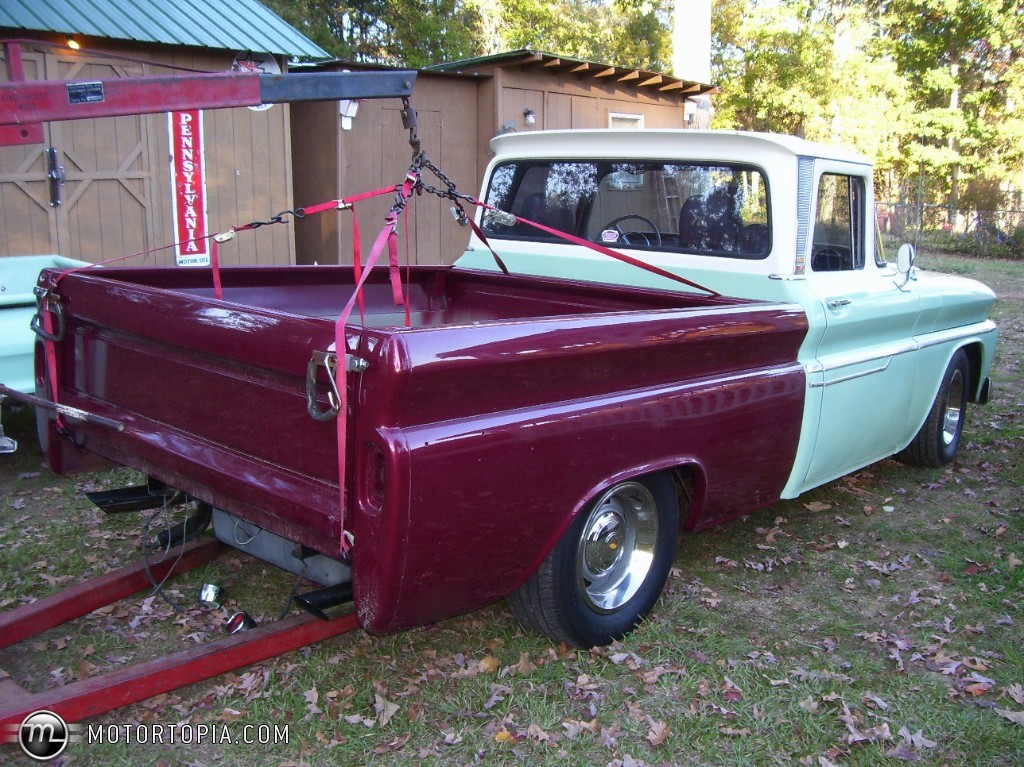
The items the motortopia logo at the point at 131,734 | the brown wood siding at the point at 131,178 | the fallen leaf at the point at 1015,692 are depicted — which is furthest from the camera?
the brown wood siding at the point at 131,178

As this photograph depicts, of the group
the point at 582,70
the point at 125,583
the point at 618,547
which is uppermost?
the point at 582,70

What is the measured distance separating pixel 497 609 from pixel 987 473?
3621 mm

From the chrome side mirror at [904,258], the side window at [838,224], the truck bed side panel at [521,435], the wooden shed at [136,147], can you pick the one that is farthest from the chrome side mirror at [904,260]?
the wooden shed at [136,147]

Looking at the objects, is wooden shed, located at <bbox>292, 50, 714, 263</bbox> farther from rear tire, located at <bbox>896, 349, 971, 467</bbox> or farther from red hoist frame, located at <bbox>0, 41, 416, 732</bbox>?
red hoist frame, located at <bbox>0, 41, 416, 732</bbox>

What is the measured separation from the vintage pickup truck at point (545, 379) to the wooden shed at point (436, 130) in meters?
6.10

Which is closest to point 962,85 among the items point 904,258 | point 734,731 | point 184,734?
point 904,258

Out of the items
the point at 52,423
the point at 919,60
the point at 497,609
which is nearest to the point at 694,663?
the point at 497,609

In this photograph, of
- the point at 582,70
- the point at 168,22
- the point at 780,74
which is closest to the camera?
the point at 168,22

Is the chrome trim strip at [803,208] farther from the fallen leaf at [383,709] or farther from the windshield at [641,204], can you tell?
the fallen leaf at [383,709]

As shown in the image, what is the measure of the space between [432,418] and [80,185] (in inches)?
294

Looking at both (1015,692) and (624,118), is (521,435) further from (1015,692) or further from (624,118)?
(624,118)

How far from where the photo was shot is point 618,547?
353cm

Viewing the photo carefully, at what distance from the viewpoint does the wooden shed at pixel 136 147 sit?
8.26 m

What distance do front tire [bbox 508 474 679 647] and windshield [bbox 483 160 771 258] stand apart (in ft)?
4.50
